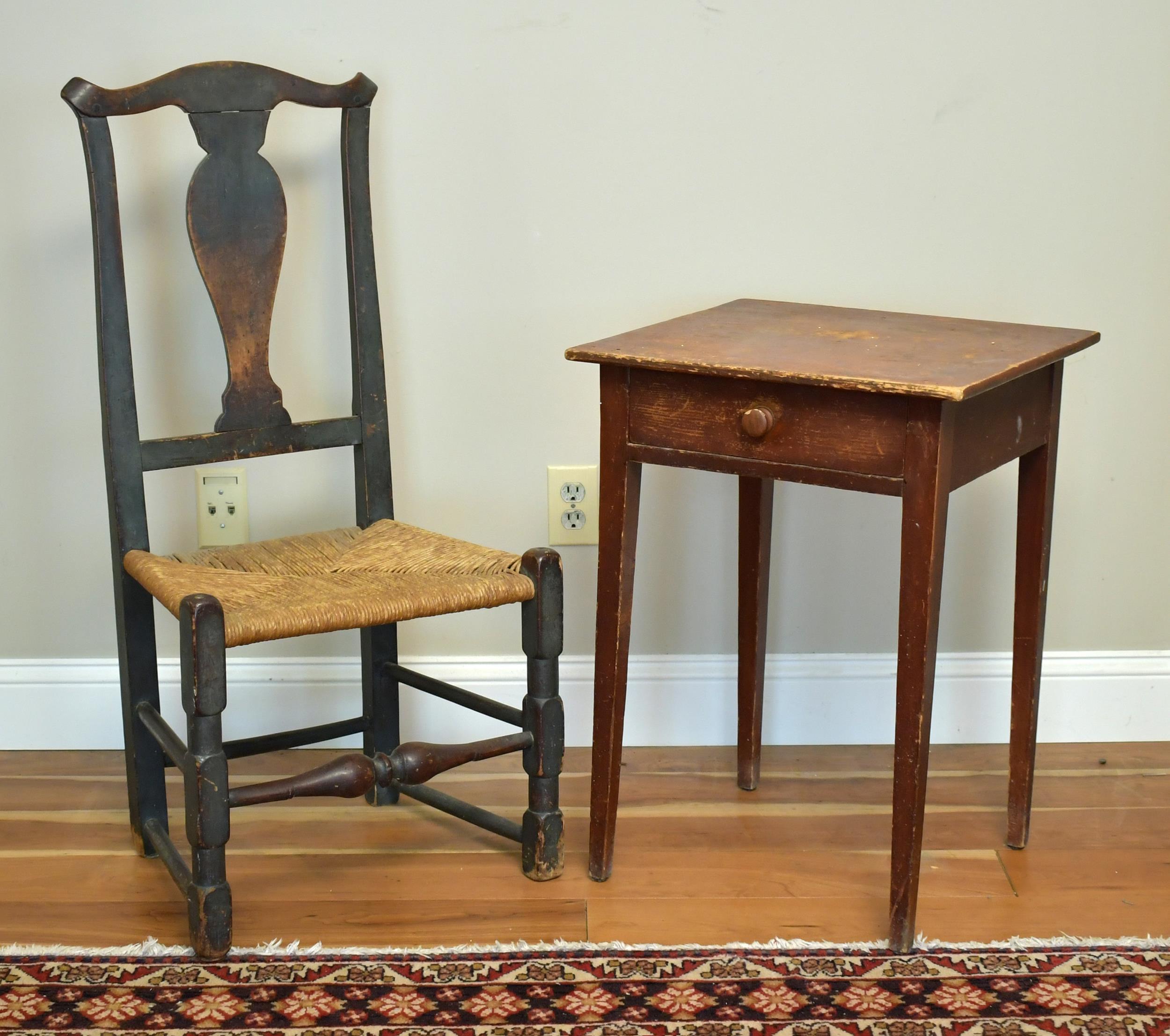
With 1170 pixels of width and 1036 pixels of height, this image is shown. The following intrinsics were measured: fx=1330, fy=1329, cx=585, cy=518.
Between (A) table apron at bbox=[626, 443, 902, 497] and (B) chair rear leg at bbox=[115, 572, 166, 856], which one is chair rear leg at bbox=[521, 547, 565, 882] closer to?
(A) table apron at bbox=[626, 443, 902, 497]

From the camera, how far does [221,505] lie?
1747 millimetres

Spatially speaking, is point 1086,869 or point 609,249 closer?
point 1086,869

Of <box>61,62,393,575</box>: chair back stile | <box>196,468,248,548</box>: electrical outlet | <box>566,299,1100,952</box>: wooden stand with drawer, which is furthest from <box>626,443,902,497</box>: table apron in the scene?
<box>196,468,248,548</box>: electrical outlet

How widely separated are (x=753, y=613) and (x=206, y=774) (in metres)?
0.70

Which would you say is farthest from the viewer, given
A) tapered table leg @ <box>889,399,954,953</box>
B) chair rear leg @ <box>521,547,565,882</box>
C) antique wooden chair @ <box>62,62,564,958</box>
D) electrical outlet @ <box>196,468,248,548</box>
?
electrical outlet @ <box>196,468,248,548</box>

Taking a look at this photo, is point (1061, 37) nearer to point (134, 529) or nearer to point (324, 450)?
point (324, 450)

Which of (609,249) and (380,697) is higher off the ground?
(609,249)

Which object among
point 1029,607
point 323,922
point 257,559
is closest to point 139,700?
point 257,559

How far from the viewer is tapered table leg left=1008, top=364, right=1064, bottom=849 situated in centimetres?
144

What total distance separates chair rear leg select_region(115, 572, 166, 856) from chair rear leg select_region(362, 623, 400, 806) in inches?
10.0

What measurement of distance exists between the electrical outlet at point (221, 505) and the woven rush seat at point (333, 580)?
200mm

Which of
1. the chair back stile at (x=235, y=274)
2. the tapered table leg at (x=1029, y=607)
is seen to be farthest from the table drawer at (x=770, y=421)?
the chair back stile at (x=235, y=274)

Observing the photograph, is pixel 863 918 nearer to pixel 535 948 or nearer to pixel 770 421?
pixel 535 948

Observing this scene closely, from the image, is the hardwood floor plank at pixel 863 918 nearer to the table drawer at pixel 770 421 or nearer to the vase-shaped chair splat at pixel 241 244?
the table drawer at pixel 770 421
